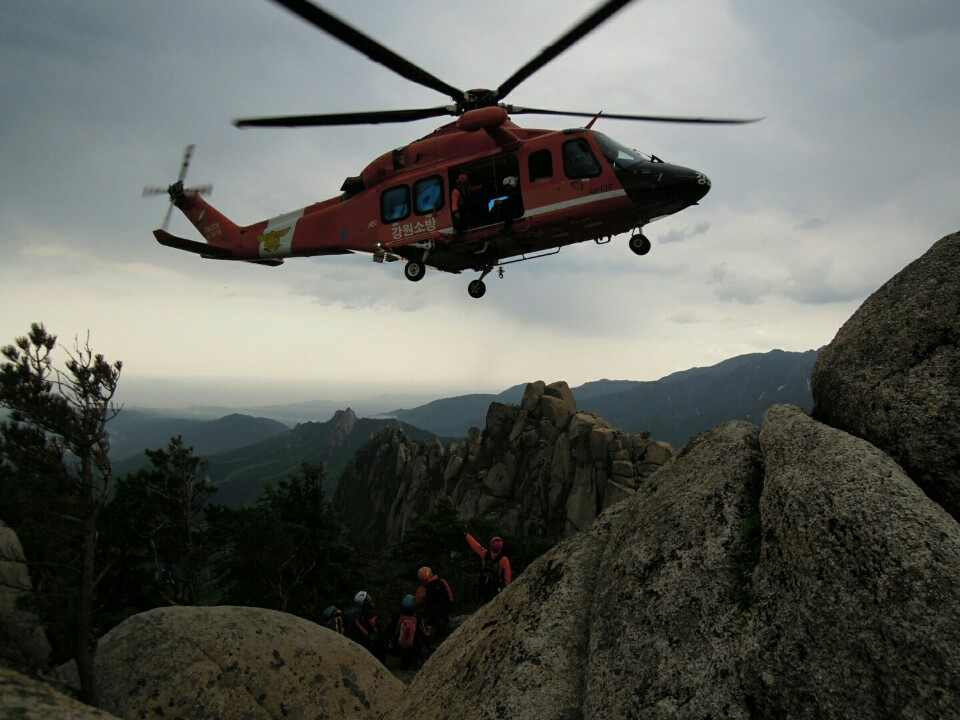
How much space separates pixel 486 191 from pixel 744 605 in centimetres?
1360

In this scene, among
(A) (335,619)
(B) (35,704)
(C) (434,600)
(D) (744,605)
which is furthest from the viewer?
(A) (335,619)

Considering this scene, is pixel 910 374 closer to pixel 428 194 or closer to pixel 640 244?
pixel 640 244

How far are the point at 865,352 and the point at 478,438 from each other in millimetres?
71208

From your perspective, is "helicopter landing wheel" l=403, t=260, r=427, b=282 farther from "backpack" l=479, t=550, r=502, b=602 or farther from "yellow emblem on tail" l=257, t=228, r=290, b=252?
"backpack" l=479, t=550, r=502, b=602

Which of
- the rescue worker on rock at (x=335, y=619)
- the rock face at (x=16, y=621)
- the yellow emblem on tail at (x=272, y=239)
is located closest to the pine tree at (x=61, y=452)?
the rock face at (x=16, y=621)

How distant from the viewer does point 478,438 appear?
76250 mm

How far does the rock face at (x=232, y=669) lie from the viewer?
8.51 metres

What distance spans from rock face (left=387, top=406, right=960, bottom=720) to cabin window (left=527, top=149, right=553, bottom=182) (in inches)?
415

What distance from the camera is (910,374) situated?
5.60 m

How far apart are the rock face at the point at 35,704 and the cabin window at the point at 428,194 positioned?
1450cm

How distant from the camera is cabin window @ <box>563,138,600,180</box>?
14.9 m

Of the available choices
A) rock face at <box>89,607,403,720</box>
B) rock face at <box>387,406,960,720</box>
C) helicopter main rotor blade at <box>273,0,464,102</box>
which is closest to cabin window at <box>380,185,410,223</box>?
helicopter main rotor blade at <box>273,0,464,102</box>

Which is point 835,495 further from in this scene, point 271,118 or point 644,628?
point 271,118

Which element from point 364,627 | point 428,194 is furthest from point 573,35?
point 364,627
